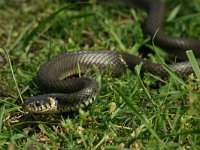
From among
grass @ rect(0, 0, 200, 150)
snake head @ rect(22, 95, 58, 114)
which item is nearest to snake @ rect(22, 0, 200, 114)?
snake head @ rect(22, 95, 58, 114)

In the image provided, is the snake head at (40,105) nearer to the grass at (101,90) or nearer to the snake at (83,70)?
the snake at (83,70)

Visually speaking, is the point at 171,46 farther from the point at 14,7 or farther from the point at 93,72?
the point at 14,7

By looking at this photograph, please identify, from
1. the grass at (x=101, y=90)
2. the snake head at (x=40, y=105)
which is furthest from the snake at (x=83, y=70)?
the grass at (x=101, y=90)

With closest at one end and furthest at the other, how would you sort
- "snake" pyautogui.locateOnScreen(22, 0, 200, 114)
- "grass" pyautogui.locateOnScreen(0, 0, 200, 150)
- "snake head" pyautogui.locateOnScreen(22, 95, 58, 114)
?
"grass" pyautogui.locateOnScreen(0, 0, 200, 150)
"snake head" pyautogui.locateOnScreen(22, 95, 58, 114)
"snake" pyautogui.locateOnScreen(22, 0, 200, 114)

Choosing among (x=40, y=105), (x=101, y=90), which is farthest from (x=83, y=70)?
(x=40, y=105)

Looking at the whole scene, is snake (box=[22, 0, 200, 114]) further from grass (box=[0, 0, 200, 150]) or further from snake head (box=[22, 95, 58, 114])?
grass (box=[0, 0, 200, 150])

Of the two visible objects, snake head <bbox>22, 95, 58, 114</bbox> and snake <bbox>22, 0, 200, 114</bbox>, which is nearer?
snake head <bbox>22, 95, 58, 114</bbox>
